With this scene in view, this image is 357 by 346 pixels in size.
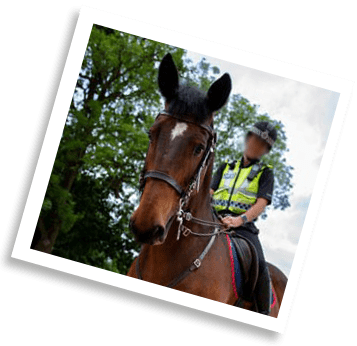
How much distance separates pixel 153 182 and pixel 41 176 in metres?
1.52

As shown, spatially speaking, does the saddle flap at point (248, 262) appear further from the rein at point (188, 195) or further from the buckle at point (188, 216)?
the buckle at point (188, 216)

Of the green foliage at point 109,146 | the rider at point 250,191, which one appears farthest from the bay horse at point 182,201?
the green foliage at point 109,146

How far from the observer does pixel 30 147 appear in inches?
182

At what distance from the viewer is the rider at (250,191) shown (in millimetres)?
4594

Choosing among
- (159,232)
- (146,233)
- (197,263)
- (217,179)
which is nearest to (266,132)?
(217,179)

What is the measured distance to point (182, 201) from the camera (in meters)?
3.83

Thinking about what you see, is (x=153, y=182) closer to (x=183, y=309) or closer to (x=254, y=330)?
(x=183, y=309)

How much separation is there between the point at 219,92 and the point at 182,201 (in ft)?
3.09

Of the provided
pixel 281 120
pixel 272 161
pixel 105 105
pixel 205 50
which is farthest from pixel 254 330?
pixel 105 105

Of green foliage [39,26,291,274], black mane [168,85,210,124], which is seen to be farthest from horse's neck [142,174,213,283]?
green foliage [39,26,291,274]

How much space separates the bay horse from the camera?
3650 millimetres

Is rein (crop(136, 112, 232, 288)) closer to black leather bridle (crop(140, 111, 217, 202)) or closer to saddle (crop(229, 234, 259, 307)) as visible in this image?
black leather bridle (crop(140, 111, 217, 202))

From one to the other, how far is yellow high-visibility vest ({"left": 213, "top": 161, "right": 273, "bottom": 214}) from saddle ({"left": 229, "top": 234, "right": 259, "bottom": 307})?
32 cm

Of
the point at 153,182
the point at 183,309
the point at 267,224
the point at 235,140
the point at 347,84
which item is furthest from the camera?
the point at 235,140
